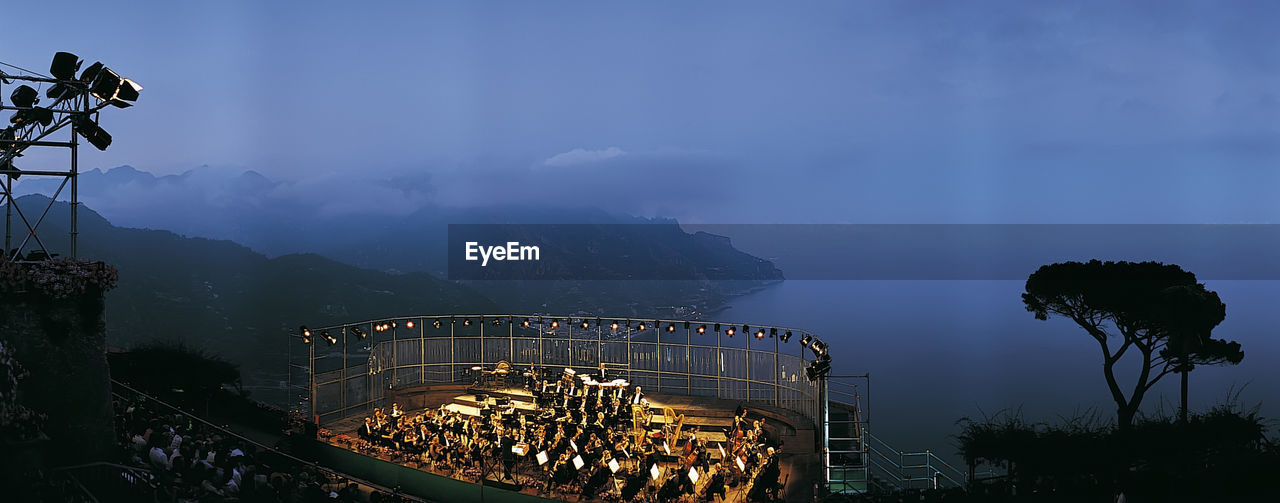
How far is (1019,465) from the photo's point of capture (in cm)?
1559

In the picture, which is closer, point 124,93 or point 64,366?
point 64,366

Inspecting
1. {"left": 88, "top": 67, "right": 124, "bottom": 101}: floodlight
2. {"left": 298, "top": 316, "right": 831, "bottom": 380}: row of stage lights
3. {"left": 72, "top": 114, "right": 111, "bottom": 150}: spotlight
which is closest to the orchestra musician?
{"left": 298, "top": 316, "right": 831, "bottom": 380}: row of stage lights

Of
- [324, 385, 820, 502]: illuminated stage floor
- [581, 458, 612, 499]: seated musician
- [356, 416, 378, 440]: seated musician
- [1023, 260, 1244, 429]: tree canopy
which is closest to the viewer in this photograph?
[581, 458, 612, 499]: seated musician

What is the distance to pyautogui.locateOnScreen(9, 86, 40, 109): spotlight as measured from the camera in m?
13.0

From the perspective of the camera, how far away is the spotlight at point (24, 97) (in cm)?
1296

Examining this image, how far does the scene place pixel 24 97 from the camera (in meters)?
13.0

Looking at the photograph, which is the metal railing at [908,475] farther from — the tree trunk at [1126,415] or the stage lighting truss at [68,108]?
the stage lighting truss at [68,108]

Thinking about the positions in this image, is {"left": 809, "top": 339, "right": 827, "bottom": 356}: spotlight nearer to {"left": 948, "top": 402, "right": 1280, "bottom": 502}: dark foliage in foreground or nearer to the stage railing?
the stage railing

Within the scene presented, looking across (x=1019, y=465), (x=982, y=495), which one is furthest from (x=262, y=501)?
(x=1019, y=465)

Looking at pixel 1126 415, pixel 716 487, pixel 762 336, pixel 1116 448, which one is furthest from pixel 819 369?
pixel 1126 415

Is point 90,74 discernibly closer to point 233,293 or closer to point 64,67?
point 64,67

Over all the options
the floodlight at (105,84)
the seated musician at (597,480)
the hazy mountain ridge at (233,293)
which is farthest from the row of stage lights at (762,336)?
the hazy mountain ridge at (233,293)

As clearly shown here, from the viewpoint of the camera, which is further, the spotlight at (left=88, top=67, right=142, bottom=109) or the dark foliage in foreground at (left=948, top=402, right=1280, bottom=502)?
the spotlight at (left=88, top=67, right=142, bottom=109)

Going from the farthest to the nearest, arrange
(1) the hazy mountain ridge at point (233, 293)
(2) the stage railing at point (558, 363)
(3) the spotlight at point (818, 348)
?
(1) the hazy mountain ridge at point (233, 293) → (2) the stage railing at point (558, 363) → (3) the spotlight at point (818, 348)
